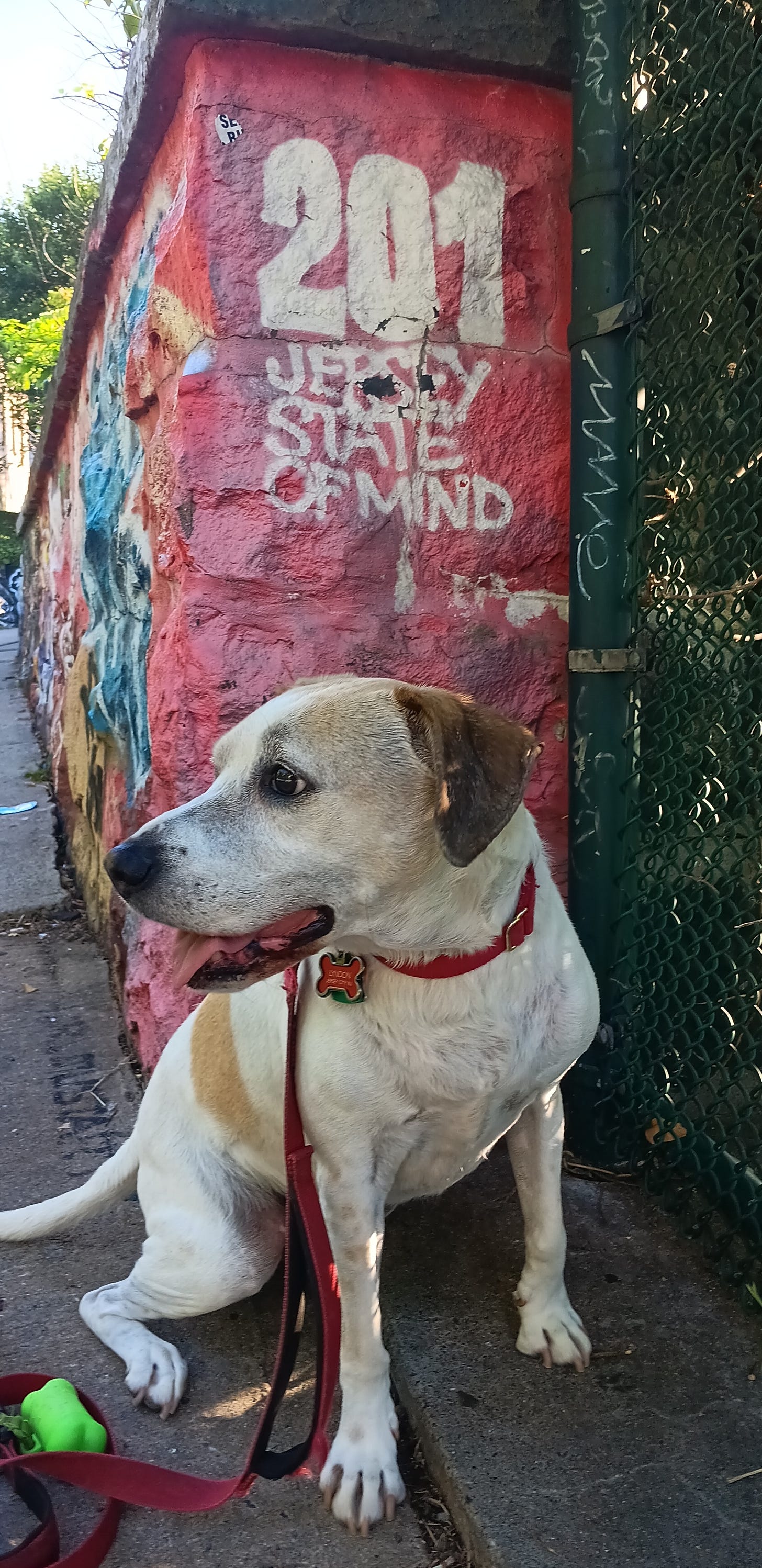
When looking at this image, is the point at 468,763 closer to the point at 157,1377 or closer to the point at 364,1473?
the point at 364,1473

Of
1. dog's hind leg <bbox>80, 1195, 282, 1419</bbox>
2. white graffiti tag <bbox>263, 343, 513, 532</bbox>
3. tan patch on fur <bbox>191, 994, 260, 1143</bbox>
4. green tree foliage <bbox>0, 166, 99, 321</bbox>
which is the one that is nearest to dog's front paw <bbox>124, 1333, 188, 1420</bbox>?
dog's hind leg <bbox>80, 1195, 282, 1419</bbox>

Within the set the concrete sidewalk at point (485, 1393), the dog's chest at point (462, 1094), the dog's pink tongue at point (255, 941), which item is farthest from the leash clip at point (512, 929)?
the concrete sidewalk at point (485, 1393)

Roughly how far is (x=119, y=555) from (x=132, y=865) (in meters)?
2.16

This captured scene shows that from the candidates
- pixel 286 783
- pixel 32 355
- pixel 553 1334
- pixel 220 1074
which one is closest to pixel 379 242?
pixel 286 783

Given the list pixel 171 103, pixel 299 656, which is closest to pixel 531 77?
pixel 171 103

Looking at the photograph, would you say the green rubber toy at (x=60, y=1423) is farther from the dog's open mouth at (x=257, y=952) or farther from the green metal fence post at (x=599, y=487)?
the green metal fence post at (x=599, y=487)

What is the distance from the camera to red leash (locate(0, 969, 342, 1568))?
5.61ft

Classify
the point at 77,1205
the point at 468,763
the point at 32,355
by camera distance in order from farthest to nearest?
the point at 32,355, the point at 77,1205, the point at 468,763

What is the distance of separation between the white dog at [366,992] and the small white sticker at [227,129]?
1.41 meters

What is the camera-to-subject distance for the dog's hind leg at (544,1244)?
207cm

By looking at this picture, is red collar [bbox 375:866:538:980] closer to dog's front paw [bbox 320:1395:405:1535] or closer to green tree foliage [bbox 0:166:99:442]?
dog's front paw [bbox 320:1395:405:1535]

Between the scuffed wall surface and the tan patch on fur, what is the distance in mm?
648

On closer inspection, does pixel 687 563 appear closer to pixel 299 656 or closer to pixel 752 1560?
pixel 299 656

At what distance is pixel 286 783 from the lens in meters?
1.78
